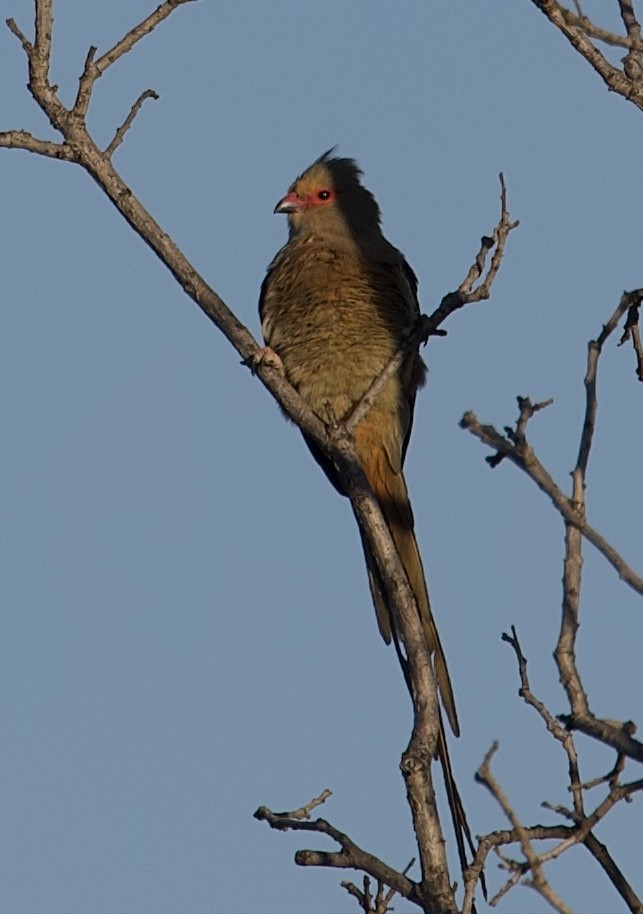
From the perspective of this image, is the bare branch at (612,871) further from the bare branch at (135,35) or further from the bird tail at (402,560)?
the bare branch at (135,35)

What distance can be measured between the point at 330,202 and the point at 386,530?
8.86 ft

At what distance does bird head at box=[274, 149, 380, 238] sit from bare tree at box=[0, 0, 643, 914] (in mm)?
1884

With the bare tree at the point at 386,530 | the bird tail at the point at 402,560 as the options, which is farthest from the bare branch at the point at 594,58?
the bird tail at the point at 402,560

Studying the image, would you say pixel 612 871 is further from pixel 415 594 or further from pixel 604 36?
pixel 415 594

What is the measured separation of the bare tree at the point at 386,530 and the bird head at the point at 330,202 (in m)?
1.88

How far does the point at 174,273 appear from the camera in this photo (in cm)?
501

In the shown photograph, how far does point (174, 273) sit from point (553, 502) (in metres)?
2.51

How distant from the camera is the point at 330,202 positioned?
733 centimetres

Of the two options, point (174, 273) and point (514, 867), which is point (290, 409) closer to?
point (174, 273)


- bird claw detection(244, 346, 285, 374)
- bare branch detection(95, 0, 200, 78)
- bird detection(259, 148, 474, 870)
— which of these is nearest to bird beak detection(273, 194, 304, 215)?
bird detection(259, 148, 474, 870)

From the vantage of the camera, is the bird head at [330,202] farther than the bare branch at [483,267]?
Yes

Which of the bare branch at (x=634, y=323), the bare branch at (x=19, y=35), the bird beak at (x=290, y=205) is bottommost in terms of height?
the bare branch at (x=634, y=323)

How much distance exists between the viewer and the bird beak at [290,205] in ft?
24.1


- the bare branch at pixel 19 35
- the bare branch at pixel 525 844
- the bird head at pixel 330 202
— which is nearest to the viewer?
the bare branch at pixel 525 844
